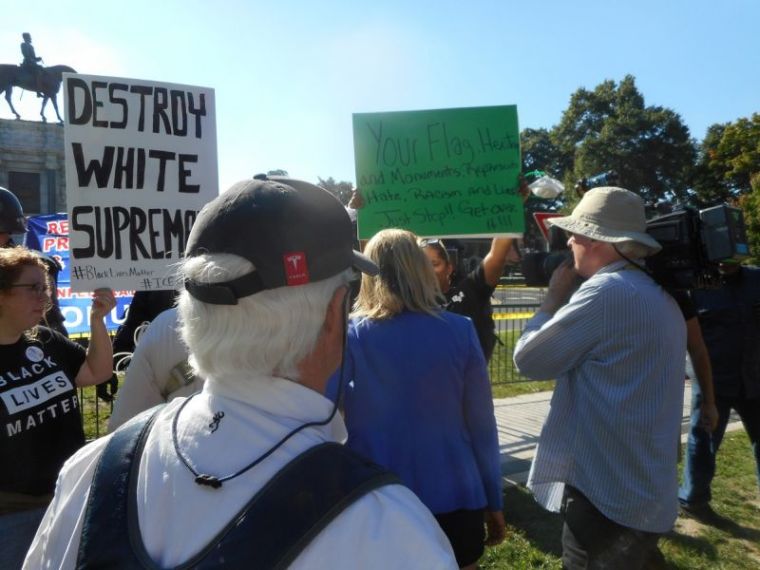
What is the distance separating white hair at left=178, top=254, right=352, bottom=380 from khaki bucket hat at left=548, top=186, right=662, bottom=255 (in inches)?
69.0

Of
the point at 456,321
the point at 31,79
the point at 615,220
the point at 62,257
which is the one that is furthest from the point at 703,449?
the point at 31,79

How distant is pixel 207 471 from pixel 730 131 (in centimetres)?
4939

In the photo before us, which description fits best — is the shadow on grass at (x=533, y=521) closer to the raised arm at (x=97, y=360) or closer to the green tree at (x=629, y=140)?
the raised arm at (x=97, y=360)

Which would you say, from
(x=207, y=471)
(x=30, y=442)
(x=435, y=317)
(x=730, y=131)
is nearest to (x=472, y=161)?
(x=435, y=317)

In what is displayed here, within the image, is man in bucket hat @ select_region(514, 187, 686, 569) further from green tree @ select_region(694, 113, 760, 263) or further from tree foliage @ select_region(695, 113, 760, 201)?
tree foliage @ select_region(695, 113, 760, 201)

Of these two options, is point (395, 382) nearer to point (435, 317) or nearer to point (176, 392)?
point (435, 317)

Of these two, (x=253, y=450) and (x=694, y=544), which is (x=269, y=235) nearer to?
(x=253, y=450)

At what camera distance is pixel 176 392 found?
230cm

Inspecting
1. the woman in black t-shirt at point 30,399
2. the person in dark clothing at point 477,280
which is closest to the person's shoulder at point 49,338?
the woman in black t-shirt at point 30,399

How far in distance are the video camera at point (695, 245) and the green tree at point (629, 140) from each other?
53.3m

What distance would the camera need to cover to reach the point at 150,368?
226 centimetres

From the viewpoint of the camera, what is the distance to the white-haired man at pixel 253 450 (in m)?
0.84

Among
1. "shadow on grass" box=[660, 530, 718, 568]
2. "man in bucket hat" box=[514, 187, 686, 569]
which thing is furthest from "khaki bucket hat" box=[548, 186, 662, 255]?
"shadow on grass" box=[660, 530, 718, 568]

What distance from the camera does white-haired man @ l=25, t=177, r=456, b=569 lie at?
0.84 metres
